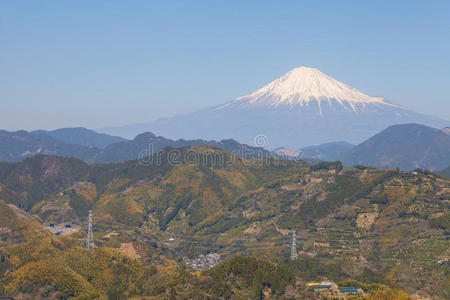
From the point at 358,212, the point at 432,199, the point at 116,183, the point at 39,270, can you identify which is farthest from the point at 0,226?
the point at 432,199

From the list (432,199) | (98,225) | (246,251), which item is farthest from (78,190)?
(432,199)

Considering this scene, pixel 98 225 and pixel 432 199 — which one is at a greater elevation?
pixel 432 199

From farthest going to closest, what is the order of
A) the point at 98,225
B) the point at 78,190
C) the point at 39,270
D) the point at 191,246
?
the point at 78,190 < the point at 98,225 < the point at 191,246 < the point at 39,270

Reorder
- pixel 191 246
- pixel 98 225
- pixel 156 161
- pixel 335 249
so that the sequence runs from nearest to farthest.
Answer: pixel 335 249
pixel 191 246
pixel 98 225
pixel 156 161

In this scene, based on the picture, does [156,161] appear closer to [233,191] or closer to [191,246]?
[233,191]

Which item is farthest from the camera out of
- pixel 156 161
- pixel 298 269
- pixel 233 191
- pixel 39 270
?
pixel 156 161

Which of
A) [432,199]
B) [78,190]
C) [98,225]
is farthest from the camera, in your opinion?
[78,190]

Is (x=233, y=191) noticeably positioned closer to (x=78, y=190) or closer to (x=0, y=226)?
(x=78, y=190)

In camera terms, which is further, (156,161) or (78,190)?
(156,161)

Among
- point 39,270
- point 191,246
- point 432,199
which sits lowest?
point 191,246
